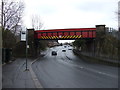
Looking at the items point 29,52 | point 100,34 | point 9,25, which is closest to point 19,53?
point 29,52

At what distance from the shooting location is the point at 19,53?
48.4 meters

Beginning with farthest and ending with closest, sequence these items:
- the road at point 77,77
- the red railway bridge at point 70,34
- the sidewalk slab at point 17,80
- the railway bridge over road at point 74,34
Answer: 1. the red railway bridge at point 70,34
2. the railway bridge over road at point 74,34
3. the road at point 77,77
4. the sidewalk slab at point 17,80

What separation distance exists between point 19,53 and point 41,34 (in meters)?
9.95

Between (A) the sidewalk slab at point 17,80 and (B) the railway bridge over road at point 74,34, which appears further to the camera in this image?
(B) the railway bridge over road at point 74,34

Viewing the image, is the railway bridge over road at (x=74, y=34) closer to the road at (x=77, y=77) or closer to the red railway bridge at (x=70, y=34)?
the red railway bridge at (x=70, y=34)

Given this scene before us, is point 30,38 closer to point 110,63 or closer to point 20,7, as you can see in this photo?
point 20,7

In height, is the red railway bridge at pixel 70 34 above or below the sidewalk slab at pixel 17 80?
above

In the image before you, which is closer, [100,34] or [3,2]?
[3,2]

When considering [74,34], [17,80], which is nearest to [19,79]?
[17,80]

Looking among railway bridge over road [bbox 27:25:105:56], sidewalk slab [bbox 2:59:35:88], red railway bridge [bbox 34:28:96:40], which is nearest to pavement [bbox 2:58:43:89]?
sidewalk slab [bbox 2:59:35:88]

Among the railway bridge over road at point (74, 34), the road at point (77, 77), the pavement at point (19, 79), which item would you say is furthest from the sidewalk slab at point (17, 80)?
the railway bridge over road at point (74, 34)

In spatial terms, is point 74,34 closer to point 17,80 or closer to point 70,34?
point 70,34

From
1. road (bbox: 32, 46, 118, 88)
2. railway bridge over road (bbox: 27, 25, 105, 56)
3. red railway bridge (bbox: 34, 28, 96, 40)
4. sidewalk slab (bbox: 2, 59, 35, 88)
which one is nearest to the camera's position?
sidewalk slab (bbox: 2, 59, 35, 88)

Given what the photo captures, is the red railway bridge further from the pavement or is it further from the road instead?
the pavement
